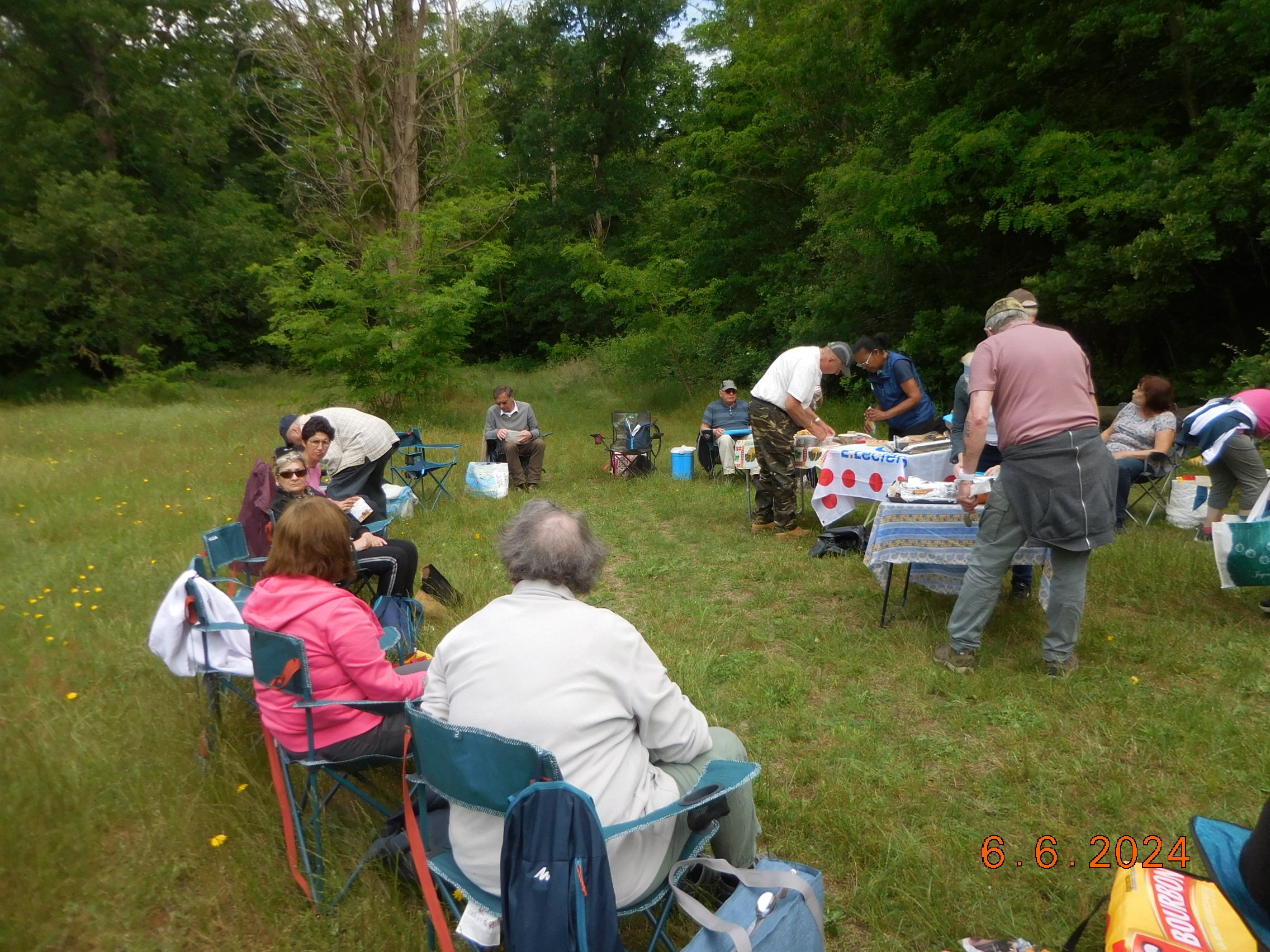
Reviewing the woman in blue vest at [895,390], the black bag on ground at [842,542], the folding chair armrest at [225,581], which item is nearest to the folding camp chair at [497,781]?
the folding chair armrest at [225,581]

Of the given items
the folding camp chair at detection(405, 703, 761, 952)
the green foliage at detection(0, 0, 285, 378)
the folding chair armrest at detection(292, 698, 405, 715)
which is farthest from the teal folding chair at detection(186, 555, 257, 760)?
the green foliage at detection(0, 0, 285, 378)

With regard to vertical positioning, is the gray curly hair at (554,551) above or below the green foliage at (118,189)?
below

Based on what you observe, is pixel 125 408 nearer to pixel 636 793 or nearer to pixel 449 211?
pixel 449 211

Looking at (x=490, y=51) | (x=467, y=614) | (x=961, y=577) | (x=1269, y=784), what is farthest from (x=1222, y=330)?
(x=490, y=51)

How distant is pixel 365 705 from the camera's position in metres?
2.34

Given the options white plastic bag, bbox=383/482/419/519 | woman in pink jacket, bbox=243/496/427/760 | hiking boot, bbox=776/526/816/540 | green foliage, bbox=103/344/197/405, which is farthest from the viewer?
green foliage, bbox=103/344/197/405

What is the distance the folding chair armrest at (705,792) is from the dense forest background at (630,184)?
8739 mm

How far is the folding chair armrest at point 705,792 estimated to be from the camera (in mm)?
1748

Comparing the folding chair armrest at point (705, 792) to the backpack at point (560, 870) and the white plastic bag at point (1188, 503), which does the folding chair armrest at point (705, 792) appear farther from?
the white plastic bag at point (1188, 503)

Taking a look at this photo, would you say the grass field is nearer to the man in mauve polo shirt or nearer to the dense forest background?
the man in mauve polo shirt

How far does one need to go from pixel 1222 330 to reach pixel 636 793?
11.5 metres

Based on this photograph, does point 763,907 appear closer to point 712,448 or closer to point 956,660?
point 956,660

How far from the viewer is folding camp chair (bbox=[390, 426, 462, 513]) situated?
302 inches
